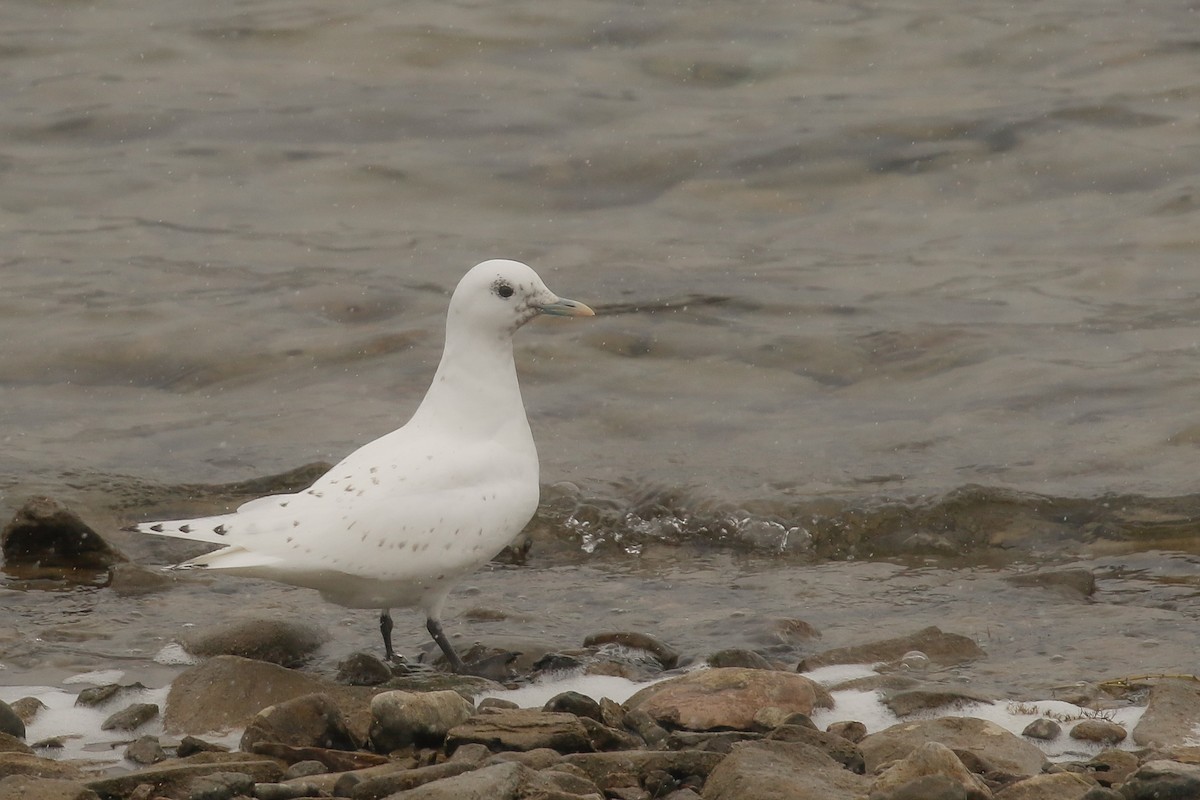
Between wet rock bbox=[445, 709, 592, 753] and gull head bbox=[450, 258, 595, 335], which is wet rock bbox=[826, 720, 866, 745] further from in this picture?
gull head bbox=[450, 258, 595, 335]

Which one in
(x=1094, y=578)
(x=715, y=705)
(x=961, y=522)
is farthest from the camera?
(x=961, y=522)

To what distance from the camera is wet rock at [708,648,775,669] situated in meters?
6.15

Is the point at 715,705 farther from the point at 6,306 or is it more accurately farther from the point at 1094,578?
the point at 6,306

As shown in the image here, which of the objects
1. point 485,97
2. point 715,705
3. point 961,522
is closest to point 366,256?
point 485,97

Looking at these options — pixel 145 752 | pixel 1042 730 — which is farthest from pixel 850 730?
pixel 145 752

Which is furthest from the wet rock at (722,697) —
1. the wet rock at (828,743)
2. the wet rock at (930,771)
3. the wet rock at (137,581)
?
the wet rock at (137,581)

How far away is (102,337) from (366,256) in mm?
2133

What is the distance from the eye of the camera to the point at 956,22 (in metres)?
15.6

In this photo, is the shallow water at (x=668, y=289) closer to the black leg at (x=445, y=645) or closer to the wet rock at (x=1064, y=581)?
the wet rock at (x=1064, y=581)

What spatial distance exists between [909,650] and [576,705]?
1658 millimetres

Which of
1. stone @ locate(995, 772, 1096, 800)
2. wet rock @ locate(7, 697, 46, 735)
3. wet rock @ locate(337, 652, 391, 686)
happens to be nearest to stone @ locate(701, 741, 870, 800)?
stone @ locate(995, 772, 1096, 800)

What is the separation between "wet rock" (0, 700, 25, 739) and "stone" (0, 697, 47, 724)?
196mm

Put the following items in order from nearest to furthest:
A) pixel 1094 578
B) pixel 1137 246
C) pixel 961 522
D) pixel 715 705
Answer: pixel 715 705
pixel 1094 578
pixel 961 522
pixel 1137 246

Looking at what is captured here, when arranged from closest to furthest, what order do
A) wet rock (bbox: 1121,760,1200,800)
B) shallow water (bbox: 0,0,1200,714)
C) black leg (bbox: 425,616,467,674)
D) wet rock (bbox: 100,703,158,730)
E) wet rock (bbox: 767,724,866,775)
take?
wet rock (bbox: 1121,760,1200,800) < wet rock (bbox: 767,724,866,775) < wet rock (bbox: 100,703,158,730) < black leg (bbox: 425,616,467,674) < shallow water (bbox: 0,0,1200,714)
